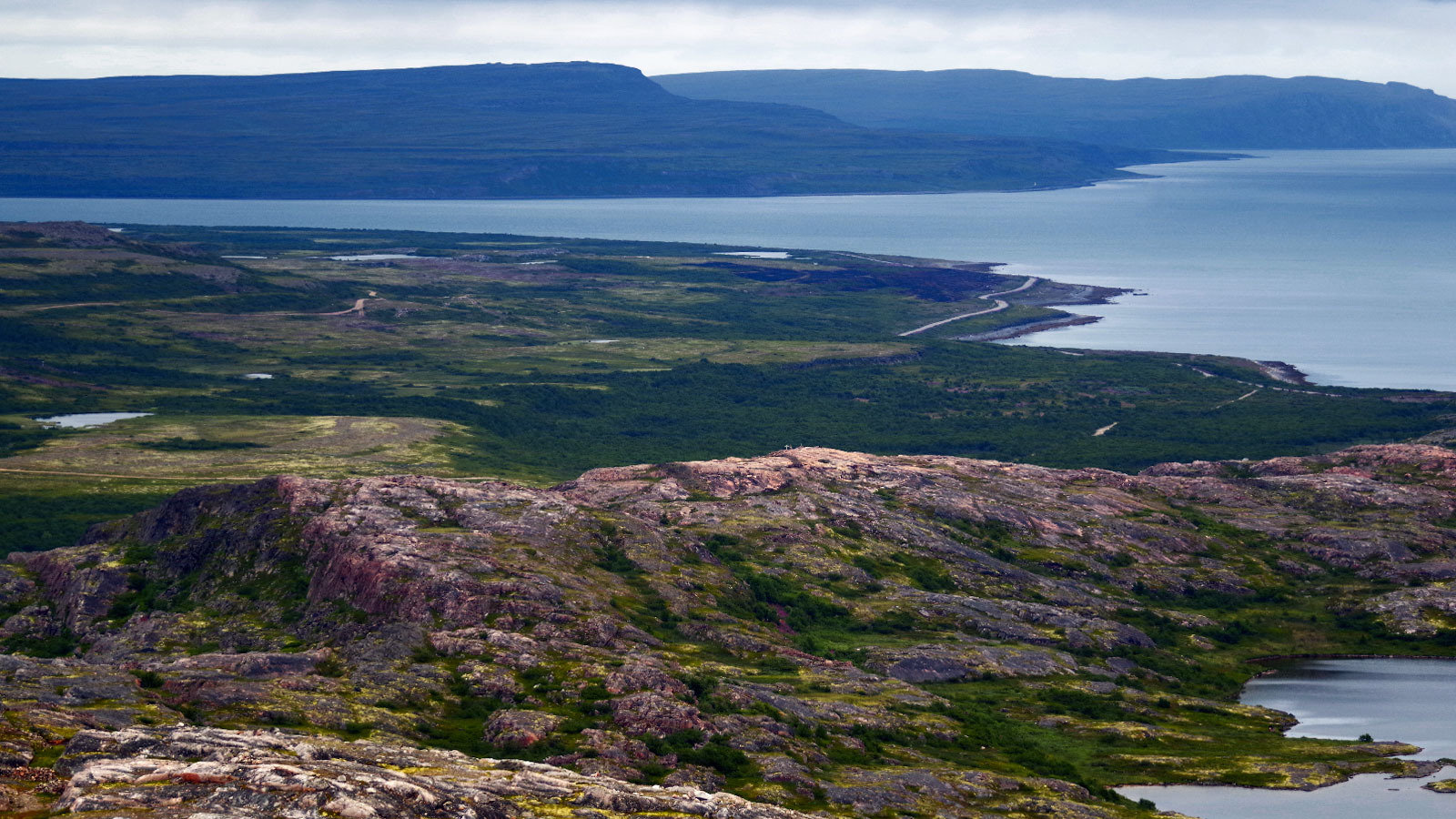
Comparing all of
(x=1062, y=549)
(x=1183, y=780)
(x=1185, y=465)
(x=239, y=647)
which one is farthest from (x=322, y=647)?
(x=1185, y=465)

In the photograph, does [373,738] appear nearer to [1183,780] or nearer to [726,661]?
[726,661]

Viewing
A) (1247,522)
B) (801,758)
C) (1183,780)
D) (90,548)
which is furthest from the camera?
(1247,522)

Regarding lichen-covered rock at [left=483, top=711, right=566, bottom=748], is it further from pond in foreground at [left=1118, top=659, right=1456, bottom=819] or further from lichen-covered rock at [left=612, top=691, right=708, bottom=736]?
pond in foreground at [left=1118, top=659, right=1456, bottom=819]

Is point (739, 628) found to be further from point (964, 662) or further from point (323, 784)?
point (323, 784)

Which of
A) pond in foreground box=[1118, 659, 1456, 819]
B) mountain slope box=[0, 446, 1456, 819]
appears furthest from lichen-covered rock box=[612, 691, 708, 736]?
pond in foreground box=[1118, 659, 1456, 819]

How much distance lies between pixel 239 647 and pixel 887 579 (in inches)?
2002

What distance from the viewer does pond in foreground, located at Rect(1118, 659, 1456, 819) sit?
7644cm

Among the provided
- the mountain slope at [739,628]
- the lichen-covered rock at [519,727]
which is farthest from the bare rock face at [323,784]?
the lichen-covered rock at [519,727]

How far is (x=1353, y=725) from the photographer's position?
308 ft

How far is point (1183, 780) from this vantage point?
7988 centimetres

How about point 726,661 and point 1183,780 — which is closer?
point 1183,780

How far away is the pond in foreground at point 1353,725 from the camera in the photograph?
76438 mm

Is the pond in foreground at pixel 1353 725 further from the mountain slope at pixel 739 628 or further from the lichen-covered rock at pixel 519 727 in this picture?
the lichen-covered rock at pixel 519 727

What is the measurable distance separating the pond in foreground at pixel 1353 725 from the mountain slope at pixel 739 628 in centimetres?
171
